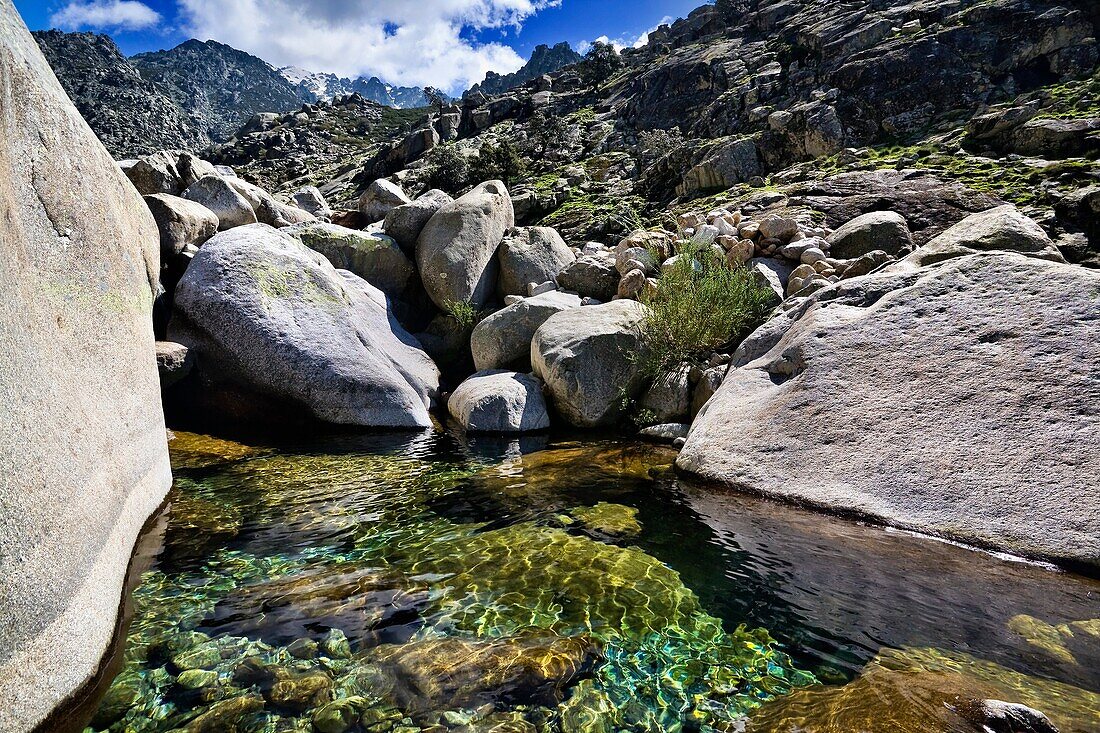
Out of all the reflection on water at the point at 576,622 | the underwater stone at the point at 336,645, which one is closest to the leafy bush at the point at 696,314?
the reflection on water at the point at 576,622

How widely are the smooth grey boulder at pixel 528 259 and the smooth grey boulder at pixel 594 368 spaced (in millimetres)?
4308

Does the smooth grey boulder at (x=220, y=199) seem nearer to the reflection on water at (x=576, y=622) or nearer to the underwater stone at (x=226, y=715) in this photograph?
the reflection on water at (x=576, y=622)

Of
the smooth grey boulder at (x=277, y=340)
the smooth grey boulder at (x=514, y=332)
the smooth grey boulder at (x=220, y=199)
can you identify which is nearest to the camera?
the smooth grey boulder at (x=277, y=340)

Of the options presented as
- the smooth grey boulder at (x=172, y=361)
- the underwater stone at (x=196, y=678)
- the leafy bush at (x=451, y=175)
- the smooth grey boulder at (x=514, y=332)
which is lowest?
the underwater stone at (x=196, y=678)

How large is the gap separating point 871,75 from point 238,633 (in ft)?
194

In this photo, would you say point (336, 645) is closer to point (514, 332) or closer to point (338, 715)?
point (338, 715)

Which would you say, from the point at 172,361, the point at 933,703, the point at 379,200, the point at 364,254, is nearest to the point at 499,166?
the point at 379,200

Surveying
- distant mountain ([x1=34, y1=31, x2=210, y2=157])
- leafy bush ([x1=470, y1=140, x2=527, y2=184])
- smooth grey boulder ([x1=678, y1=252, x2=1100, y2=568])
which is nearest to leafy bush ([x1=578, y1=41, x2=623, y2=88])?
leafy bush ([x1=470, y1=140, x2=527, y2=184])

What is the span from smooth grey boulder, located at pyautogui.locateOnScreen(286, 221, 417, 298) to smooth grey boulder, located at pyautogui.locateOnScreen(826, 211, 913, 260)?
34.6 ft

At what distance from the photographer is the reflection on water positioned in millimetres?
3078

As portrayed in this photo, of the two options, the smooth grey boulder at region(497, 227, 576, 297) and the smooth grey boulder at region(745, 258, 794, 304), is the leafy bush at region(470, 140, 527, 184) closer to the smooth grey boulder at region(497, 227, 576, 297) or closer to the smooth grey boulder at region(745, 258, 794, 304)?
the smooth grey boulder at region(497, 227, 576, 297)

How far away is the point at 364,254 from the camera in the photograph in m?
14.0

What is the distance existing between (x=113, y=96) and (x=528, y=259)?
146 metres

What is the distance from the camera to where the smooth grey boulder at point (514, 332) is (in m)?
11.6
